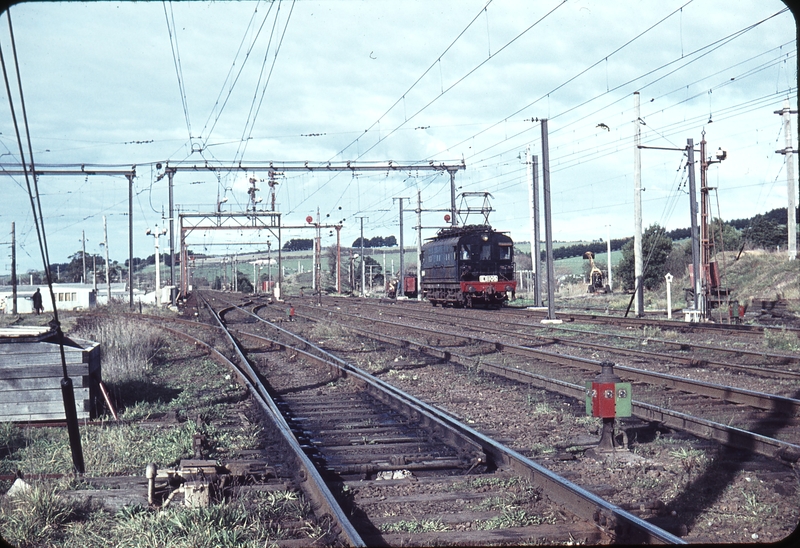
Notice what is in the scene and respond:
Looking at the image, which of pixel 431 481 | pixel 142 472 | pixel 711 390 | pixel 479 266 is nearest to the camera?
pixel 431 481

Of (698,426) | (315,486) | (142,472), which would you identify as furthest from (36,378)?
(698,426)

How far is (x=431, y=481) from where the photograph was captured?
5.96 m

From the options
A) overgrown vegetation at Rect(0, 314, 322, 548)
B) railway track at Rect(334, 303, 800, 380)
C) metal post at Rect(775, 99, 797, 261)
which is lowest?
overgrown vegetation at Rect(0, 314, 322, 548)

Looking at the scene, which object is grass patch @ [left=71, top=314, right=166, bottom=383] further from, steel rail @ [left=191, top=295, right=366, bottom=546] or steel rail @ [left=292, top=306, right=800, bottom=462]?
steel rail @ [left=292, top=306, right=800, bottom=462]

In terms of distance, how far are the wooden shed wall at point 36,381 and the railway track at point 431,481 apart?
2466mm

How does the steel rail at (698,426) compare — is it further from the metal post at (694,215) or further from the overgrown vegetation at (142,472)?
the metal post at (694,215)

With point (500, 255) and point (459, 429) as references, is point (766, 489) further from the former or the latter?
point (500, 255)

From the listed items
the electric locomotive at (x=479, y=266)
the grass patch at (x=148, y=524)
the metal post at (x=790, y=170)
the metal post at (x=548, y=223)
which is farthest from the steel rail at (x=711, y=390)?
the metal post at (x=790, y=170)

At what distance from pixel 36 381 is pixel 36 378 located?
1.6 inches

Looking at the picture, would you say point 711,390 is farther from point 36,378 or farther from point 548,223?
point 548,223

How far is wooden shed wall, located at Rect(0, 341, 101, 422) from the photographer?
8.30 m

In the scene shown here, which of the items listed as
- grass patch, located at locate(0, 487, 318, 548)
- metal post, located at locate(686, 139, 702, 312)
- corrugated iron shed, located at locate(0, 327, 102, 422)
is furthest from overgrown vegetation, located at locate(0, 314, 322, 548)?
metal post, located at locate(686, 139, 702, 312)

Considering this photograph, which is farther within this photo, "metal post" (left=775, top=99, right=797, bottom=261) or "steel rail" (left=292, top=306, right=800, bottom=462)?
"metal post" (left=775, top=99, right=797, bottom=261)

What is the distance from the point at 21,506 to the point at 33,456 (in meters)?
2.26
